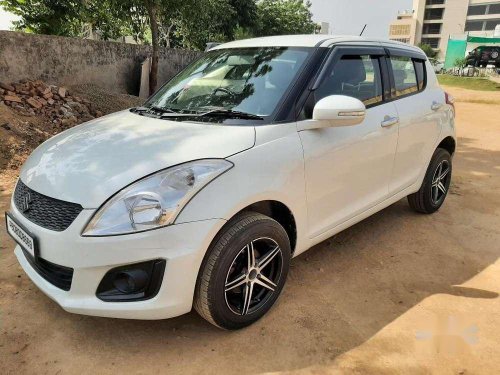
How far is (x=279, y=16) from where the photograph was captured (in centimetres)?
3538

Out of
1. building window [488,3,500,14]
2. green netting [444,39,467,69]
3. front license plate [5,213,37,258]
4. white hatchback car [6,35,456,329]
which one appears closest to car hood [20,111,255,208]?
white hatchback car [6,35,456,329]

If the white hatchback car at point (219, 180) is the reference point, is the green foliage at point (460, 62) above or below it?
below

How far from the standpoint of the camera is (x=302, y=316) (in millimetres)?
2766

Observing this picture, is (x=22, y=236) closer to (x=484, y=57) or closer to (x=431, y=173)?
(x=431, y=173)

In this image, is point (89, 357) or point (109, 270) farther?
point (89, 357)

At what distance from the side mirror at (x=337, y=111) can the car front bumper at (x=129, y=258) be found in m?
0.96

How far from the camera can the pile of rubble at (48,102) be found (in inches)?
309

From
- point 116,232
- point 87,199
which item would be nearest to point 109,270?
point 116,232

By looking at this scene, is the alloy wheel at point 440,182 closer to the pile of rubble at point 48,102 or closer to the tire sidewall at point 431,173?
the tire sidewall at point 431,173

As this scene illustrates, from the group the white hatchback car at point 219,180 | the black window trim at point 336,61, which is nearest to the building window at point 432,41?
the black window trim at point 336,61

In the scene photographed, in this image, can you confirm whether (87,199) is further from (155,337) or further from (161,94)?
(161,94)

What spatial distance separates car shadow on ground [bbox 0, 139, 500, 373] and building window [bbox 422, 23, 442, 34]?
296ft

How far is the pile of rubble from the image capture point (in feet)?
25.8

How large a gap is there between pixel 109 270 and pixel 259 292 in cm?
97
